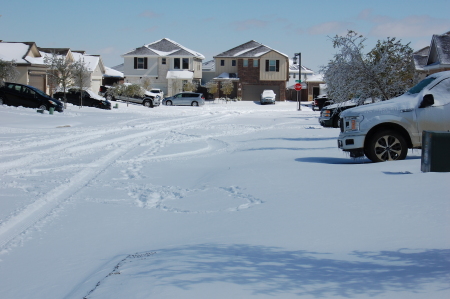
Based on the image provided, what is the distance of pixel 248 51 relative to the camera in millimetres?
77250

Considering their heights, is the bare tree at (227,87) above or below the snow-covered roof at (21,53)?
below

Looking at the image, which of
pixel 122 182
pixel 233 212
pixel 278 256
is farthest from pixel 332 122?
pixel 278 256

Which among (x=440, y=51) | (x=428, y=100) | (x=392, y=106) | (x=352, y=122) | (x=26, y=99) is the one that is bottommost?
(x=352, y=122)

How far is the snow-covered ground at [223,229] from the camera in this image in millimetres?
4961

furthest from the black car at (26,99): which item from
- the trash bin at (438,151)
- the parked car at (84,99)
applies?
the trash bin at (438,151)

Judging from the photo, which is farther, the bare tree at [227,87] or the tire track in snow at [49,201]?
the bare tree at [227,87]

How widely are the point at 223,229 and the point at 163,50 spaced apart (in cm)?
7175

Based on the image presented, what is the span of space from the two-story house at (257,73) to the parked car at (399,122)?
207 ft

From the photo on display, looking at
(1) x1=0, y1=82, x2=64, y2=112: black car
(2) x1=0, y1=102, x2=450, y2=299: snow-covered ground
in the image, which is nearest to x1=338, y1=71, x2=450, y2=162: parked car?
(2) x1=0, y1=102, x2=450, y2=299: snow-covered ground

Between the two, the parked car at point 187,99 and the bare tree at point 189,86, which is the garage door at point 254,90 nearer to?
the bare tree at point 189,86

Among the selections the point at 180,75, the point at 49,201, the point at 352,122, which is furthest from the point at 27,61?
the point at 49,201

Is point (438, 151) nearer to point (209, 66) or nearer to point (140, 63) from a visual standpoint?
point (140, 63)

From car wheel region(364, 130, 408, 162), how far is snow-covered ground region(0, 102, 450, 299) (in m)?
0.45

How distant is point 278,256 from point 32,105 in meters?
30.1
